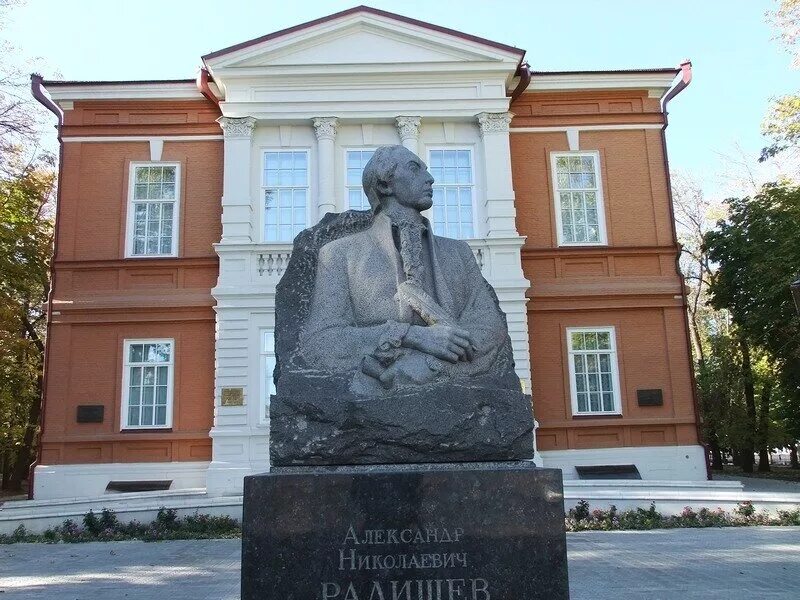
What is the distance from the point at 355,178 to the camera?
16984 millimetres

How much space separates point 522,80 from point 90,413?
40.2ft

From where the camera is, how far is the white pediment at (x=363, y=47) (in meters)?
16.8

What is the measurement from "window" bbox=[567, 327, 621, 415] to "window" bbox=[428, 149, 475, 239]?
3.49m

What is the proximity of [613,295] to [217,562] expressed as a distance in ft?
37.3

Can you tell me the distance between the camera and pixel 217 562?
8391 millimetres

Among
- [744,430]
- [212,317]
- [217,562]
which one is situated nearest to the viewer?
[217,562]

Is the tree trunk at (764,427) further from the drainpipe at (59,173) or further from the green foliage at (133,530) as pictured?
the drainpipe at (59,173)

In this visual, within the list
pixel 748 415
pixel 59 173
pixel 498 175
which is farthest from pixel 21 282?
pixel 748 415

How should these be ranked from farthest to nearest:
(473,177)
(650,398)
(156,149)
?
(156,149), (473,177), (650,398)

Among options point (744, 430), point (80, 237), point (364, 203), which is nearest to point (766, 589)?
point (364, 203)

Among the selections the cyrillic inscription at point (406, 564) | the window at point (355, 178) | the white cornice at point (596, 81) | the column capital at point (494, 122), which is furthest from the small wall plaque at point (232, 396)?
the cyrillic inscription at point (406, 564)

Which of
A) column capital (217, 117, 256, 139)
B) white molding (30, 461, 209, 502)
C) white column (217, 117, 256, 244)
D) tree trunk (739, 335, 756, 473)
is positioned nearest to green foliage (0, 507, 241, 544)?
white molding (30, 461, 209, 502)

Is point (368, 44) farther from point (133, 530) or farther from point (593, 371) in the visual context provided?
point (133, 530)

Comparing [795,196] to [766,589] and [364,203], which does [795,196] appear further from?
[766,589]
